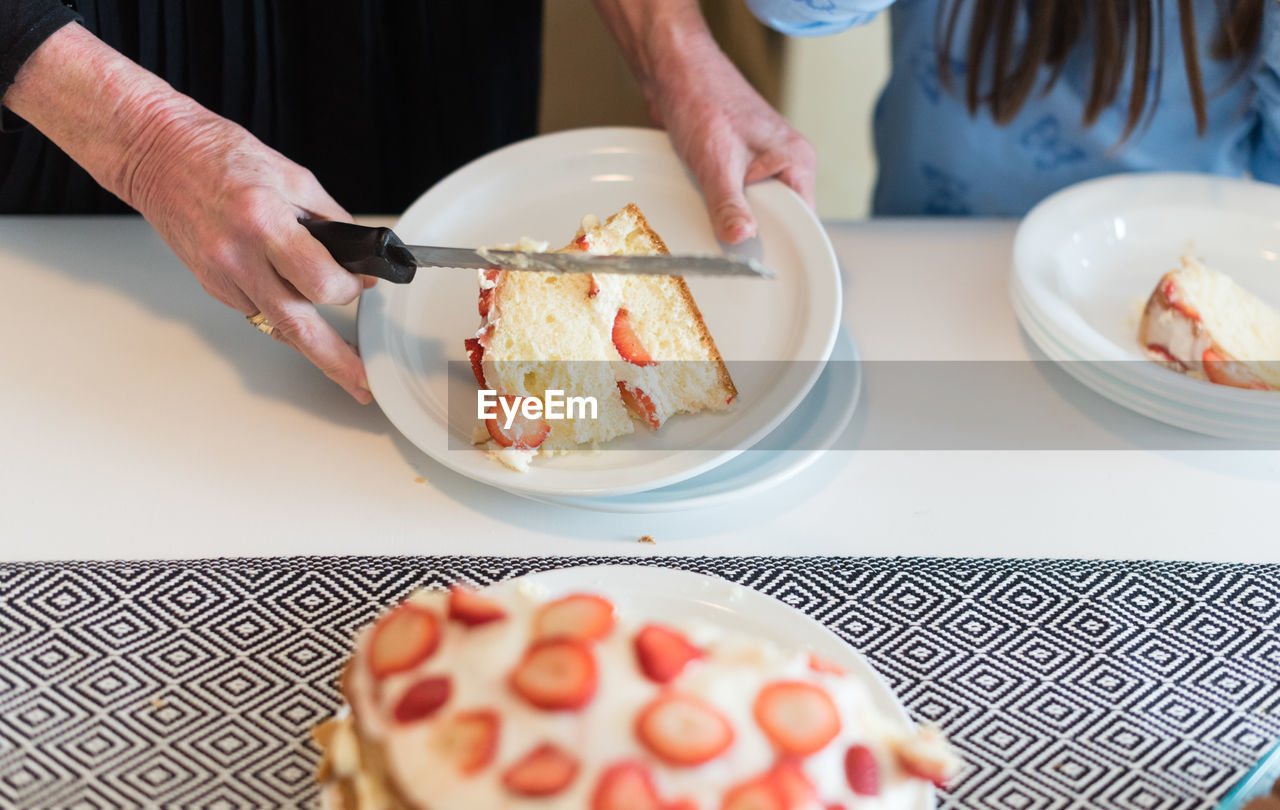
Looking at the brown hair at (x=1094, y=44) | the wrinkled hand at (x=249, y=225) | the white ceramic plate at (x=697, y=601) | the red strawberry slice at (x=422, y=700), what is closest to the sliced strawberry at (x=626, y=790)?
the red strawberry slice at (x=422, y=700)

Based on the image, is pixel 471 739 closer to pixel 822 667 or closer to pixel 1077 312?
pixel 822 667

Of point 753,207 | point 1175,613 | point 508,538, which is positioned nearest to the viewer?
point 1175,613

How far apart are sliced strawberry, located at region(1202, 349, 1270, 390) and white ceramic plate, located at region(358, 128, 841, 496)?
417 millimetres

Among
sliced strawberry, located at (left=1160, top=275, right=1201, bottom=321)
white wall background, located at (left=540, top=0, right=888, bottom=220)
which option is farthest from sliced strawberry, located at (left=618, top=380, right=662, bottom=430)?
white wall background, located at (left=540, top=0, right=888, bottom=220)

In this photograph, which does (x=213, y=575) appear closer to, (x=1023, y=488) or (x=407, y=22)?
(x=1023, y=488)

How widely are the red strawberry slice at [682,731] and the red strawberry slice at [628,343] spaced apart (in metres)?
0.53

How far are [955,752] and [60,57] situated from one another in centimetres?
113

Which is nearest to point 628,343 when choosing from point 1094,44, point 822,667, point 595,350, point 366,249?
point 595,350

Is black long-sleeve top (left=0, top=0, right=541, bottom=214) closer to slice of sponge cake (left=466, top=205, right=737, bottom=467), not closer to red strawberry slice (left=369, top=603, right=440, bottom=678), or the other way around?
slice of sponge cake (left=466, top=205, right=737, bottom=467)

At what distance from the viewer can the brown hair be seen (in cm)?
137

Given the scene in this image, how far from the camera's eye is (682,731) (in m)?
0.56

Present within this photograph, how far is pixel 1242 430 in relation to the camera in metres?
1.06

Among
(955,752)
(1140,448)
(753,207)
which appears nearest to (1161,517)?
(1140,448)

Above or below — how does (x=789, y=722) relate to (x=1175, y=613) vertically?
above
